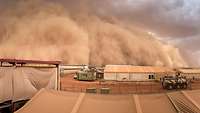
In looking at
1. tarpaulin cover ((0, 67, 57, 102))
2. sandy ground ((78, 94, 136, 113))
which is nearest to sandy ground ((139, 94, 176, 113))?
sandy ground ((78, 94, 136, 113))

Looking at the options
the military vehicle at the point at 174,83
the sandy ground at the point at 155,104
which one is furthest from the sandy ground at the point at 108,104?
the military vehicle at the point at 174,83

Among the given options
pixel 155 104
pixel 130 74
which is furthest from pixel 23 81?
pixel 130 74

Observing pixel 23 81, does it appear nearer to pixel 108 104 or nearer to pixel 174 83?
pixel 108 104

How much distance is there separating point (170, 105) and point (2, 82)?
21.3ft

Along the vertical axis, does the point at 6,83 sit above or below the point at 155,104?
above

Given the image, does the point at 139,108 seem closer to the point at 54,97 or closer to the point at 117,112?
the point at 117,112

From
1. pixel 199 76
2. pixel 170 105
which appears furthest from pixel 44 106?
pixel 199 76

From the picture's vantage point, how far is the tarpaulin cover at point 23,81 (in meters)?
10.5

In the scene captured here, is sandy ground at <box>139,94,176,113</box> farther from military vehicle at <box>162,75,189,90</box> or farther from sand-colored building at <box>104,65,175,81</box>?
sand-colored building at <box>104,65,175,81</box>

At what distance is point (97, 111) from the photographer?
868cm

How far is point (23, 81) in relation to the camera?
37.8 ft

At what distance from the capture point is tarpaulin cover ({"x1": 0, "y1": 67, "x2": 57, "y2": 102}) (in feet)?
34.6

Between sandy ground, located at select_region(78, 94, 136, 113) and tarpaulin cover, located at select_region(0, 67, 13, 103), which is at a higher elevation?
tarpaulin cover, located at select_region(0, 67, 13, 103)

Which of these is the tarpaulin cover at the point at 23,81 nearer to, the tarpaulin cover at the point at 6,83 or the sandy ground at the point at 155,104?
the tarpaulin cover at the point at 6,83
